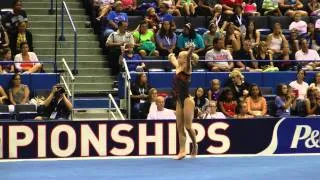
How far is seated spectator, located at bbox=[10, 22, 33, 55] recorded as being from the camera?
1731cm

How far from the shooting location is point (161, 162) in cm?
1373

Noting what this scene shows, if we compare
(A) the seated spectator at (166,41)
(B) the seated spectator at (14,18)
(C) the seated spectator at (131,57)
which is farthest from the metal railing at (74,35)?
(A) the seated spectator at (166,41)

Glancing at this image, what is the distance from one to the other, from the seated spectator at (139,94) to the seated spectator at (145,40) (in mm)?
1421

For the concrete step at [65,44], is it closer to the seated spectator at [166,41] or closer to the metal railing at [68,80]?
the metal railing at [68,80]

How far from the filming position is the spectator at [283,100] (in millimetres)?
16484

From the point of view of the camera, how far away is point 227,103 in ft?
52.7

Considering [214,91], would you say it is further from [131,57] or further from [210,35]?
[210,35]

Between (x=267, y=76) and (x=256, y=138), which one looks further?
(x=267, y=76)

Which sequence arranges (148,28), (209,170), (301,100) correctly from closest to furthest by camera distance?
(209,170) → (301,100) → (148,28)

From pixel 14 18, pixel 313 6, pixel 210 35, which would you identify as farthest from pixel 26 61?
pixel 313 6

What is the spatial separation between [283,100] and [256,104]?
0.71 metres

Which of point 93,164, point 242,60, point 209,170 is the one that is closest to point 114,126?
point 93,164

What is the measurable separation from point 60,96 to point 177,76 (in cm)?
276

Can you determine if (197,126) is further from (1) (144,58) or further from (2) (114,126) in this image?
(1) (144,58)
